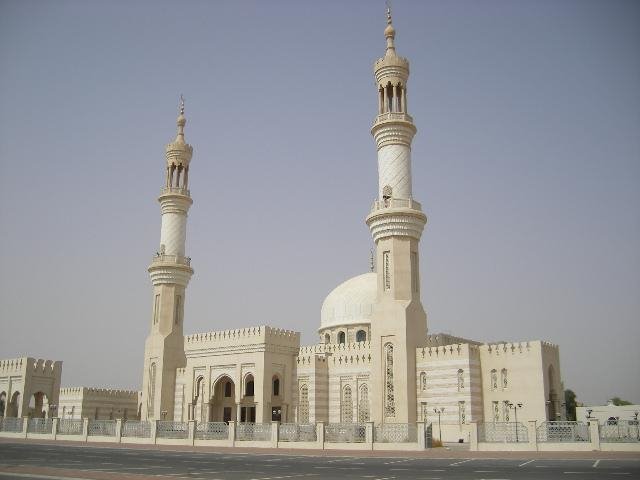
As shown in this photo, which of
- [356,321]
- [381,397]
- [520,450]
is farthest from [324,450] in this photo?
[356,321]

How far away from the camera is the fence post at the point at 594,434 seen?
2448cm

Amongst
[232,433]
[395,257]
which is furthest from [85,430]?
[395,257]

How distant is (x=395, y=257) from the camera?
34.5m

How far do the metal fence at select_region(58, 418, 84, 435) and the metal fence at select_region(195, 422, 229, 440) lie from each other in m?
9.17

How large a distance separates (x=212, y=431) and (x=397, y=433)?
1040cm

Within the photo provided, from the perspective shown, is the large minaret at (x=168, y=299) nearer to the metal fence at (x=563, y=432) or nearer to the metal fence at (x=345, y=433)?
the metal fence at (x=345, y=433)

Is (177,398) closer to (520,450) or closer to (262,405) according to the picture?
(262,405)

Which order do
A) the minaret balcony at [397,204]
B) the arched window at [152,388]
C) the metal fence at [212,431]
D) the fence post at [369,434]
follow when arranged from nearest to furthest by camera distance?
the fence post at [369,434], the metal fence at [212,431], the minaret balcony at [397,204], the arched window at [152,388]

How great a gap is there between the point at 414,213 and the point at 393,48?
10974 mm

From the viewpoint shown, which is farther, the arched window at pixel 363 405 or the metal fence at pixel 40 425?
the metal fence at pixel 40 425

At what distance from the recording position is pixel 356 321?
4603 cm

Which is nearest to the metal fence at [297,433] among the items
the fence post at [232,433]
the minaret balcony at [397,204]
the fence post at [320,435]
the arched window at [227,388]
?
the fence post at [320,435]

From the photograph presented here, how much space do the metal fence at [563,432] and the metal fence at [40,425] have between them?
2992 centimetres

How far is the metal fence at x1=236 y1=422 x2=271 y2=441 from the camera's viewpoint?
100 ft
